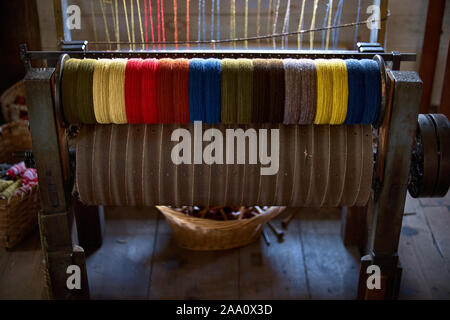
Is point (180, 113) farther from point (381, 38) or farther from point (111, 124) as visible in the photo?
point (381, 38)

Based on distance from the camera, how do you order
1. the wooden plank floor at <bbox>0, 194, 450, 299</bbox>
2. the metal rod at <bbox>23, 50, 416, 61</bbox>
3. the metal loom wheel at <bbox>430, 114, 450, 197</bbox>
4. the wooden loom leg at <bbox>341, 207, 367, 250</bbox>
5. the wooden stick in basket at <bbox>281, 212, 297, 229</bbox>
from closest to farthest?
the metal loom wheel at <bbox>430, 114, 450, 197</bbox> → the metal rod at <bbox>23, 50, 416, 61</bbox> → the wooden plank floor at <bbox>0, 194, 450, 299</bbox> → the wooden loom leg at <bbox>341, 207, 367, 250</bbox> → the wooden stick in basket at <bbox>281, 212, 297, 229</bbox>

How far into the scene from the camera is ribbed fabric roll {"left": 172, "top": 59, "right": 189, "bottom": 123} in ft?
6.07

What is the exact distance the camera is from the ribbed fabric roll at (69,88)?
185cm

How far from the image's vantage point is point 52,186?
1.96 metres

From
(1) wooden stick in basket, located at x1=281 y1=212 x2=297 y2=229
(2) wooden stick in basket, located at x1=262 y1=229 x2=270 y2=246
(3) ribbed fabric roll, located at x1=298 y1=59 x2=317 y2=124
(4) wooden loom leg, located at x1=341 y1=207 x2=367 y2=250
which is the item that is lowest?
(2) wooden stick in basket, located at x1=262 y1=229 x2=270 y2=246

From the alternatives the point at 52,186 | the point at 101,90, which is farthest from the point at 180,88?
the point at 52,186

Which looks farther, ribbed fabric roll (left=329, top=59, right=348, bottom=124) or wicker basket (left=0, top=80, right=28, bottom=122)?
wicker basket (left=0, top=80, right=28, bottom=122)

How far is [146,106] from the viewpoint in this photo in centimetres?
186

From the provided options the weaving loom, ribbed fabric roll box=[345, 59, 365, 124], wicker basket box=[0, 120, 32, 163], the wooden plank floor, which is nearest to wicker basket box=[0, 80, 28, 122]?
Result: wicker basket box=[0, 120, 32, 163]

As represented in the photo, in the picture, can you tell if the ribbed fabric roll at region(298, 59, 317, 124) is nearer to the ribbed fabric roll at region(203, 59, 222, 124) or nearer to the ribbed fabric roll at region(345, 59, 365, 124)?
the ribbed fabric roll at region(345, 59, 365, 124)

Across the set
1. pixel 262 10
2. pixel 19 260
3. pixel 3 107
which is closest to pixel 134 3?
pixel 262 10

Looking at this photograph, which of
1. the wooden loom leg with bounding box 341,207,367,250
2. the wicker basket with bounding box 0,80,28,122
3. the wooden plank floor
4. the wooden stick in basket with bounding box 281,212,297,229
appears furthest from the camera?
the wicker basket with bounding box 0,80,28,122

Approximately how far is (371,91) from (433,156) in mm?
381

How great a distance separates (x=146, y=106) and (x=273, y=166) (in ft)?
1.80
